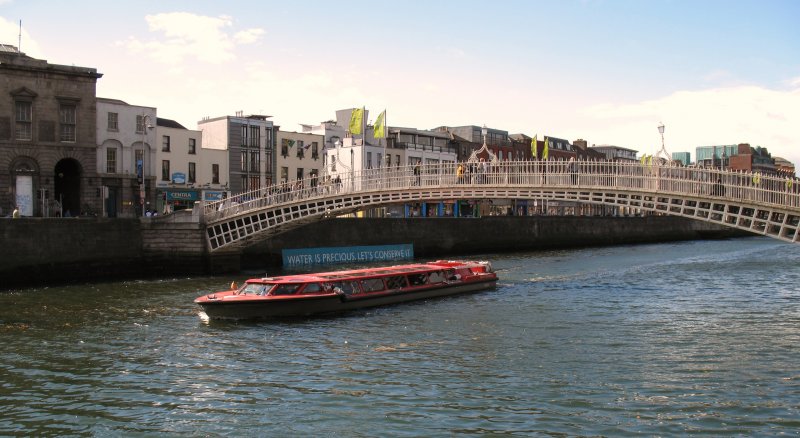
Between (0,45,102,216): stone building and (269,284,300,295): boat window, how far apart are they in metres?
25.7

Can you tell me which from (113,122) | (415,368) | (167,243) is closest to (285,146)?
(113,122)

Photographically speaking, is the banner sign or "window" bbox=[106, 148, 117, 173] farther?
"window" bbox=[106, 148, 117, 173]

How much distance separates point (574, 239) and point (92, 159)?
165 feet

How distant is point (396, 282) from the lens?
34.7 meters

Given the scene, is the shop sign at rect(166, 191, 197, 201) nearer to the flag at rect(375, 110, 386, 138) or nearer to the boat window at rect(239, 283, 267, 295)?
the flag at rect(375, 110, 386, 138)

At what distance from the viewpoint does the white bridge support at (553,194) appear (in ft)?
105

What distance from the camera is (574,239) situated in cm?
8375

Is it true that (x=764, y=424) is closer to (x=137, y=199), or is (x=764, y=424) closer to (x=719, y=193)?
(x=719, y=193)

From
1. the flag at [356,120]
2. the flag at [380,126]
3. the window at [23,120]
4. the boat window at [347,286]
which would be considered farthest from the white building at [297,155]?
the boat window at [347,286]

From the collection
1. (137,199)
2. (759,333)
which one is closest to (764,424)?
(759,333)

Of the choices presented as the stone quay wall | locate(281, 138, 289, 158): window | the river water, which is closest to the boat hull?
the river water

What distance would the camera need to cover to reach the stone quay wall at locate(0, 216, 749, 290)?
39.7 metres

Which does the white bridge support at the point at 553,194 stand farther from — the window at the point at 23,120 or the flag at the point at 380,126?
the flag at the point at 380,126

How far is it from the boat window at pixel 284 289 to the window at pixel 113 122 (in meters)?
35.3
